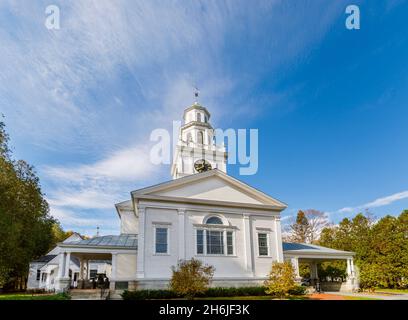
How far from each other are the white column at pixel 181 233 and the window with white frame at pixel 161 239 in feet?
3.05

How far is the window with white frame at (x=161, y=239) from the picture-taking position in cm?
2250

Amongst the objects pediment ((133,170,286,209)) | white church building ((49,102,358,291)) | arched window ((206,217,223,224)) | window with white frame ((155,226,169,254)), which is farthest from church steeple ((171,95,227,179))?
window with white frame ((155,226,169,254))

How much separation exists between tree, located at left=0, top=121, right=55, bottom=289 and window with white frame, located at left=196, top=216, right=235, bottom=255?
1389cm

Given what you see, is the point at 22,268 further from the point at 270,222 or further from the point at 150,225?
the point at 270,222

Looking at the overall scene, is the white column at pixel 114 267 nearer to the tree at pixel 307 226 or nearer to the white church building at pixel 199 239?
the white church building at pixel 199 239

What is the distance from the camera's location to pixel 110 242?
923 inches

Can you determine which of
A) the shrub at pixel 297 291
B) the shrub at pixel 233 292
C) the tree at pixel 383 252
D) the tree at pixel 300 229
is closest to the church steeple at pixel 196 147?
the shrub at pixel 233 292

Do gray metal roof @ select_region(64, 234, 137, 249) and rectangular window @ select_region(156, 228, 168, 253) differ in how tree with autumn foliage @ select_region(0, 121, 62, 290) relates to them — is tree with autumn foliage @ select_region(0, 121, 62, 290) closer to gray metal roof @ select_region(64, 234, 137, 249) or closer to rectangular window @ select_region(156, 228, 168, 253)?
gray metal roof @ select_region(64, 234, 137, 249)

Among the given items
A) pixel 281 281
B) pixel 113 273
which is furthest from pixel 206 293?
pixel 113 273

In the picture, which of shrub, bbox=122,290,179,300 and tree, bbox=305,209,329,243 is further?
tree, bbox=305,209,329,243

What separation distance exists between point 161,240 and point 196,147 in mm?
14790

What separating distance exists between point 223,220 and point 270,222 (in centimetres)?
436

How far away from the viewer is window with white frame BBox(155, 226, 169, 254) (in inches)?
886

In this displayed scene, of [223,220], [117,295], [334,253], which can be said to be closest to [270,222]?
[223,220]
